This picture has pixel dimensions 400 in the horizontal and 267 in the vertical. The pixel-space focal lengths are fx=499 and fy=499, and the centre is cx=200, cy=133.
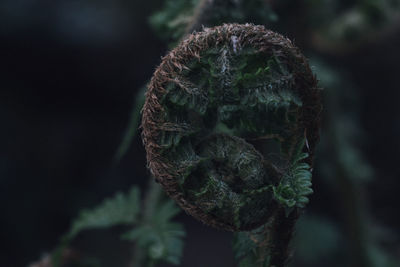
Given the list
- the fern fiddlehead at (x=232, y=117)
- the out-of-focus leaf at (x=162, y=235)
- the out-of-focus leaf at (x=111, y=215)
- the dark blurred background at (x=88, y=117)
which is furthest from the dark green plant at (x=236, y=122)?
the dark blurred background at (x=88, y=117)

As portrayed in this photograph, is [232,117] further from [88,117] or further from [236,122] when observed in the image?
[88,117]

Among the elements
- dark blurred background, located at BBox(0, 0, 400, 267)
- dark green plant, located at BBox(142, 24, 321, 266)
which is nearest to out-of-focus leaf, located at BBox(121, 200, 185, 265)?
dark green plant, located at BBox(142, 24, 321, 266)

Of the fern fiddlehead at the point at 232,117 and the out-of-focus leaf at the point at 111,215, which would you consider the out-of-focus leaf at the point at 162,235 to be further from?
the fern fiddlehead at the point at 232,117

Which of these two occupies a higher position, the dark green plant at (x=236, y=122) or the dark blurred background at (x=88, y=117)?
the dark blurred background at (x=88, y=117)

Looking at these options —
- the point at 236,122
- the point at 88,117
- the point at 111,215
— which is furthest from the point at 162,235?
the point at 88,117

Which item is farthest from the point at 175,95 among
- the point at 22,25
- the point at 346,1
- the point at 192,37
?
the point at 22,25

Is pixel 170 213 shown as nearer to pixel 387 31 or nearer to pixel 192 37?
pixel 192 37
